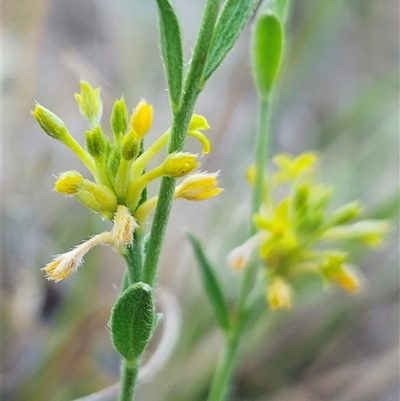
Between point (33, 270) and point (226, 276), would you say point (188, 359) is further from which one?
point (33, 270)

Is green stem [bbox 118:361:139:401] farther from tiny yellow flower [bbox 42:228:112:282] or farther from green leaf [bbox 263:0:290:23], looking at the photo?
green leaf [bbox 263:0:290:23]

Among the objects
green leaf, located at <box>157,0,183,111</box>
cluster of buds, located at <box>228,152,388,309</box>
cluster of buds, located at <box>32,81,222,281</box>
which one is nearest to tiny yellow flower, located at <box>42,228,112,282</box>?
cluster of buds, located at <box>32,81,222,281</box>

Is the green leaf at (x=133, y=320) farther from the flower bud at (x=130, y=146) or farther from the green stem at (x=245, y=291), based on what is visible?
the green stem at (x=245, y=291)

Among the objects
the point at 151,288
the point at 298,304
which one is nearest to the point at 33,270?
the point at 298,304

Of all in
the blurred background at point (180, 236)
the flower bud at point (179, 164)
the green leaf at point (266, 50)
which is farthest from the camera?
the blurred background at point (180, 236)

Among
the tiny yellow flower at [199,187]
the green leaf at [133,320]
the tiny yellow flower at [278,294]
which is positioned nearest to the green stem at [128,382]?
the green leaf at [133,320]

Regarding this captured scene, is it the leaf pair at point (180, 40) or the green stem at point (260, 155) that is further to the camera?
the green stem at point (260, 155)
